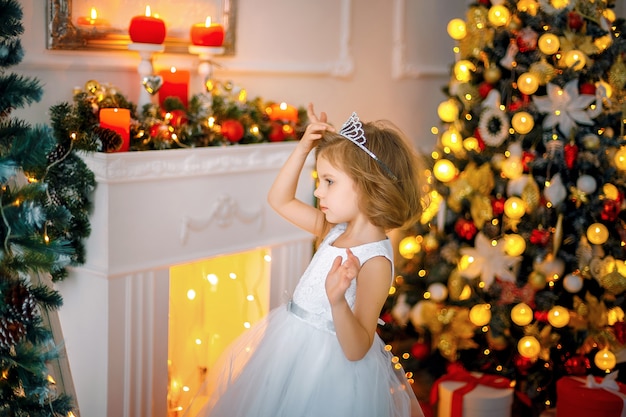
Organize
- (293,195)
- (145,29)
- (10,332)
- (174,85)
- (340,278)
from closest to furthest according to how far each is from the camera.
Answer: (10,332)
(340,278)
(293,195)
(145,29)
(174,85)

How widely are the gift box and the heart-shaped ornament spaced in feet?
6.56

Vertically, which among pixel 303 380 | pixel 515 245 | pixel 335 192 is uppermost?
pixel 335 192

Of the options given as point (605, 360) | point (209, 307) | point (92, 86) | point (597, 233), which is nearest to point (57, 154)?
point (92, 86)

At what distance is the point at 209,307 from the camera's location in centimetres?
359

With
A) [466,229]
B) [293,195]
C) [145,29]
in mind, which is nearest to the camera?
[293,195]

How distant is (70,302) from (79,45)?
0.89 metres

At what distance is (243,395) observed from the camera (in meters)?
2.32

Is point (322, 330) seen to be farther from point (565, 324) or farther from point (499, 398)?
point (565, 324)

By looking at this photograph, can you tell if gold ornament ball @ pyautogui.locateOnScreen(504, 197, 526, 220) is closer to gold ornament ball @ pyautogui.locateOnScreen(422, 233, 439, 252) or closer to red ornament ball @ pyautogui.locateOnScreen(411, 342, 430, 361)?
gold ornament ball @ pyautogui.locateOnScreen(422, 233, 439, 252)

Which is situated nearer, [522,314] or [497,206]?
[522,314]

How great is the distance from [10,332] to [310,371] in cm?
80

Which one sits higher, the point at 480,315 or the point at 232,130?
the point at 232,130

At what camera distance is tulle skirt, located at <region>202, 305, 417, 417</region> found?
2.22m

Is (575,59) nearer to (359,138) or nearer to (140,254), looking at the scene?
(359,138)
